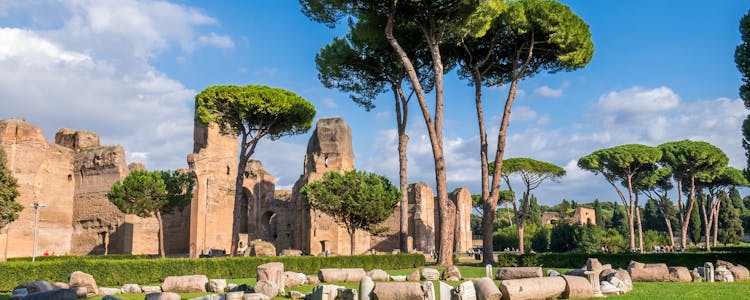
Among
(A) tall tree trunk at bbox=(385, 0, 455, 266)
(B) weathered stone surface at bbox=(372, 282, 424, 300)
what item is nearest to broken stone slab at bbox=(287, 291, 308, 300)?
(B) weathered stone surface at bbox=(372, 282, 424, 300)

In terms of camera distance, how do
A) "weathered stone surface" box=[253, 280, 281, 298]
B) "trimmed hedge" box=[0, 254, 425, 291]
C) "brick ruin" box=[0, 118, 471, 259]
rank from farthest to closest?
"brick ruin" box=[0, 118, 471, 259]
"trimmed hedge" box=[0, 254, 425, 291]
"weathered stone surface" box=[253, 280, 281, 298]

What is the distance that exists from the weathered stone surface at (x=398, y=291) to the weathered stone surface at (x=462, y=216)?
2783cm

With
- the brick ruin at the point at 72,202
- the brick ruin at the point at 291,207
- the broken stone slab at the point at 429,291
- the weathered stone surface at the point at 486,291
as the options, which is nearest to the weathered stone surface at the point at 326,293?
the broken stone slab at the point at 429,291

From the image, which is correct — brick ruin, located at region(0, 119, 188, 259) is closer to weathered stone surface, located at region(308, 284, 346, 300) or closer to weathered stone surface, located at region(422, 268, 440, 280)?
weathered stone surface, located at region(422, 268, 440, 280)

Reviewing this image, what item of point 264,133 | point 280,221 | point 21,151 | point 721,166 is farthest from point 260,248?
point 721,166

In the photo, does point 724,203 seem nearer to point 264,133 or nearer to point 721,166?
point 721,166

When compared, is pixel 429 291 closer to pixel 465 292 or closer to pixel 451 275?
pixel 465 292

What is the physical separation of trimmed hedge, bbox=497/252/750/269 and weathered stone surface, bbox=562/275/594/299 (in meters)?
8.74

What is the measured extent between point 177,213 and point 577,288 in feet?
90.0

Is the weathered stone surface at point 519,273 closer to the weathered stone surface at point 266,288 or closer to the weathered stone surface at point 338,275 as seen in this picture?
the weathered stone surface at point 338,275

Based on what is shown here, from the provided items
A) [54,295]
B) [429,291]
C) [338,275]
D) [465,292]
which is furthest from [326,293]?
[338,275]

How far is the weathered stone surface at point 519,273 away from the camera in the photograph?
1214 cm

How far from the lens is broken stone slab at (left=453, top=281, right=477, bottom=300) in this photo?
7.84m

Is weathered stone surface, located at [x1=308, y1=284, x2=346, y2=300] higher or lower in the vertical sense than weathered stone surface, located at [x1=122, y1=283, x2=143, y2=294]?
higher
